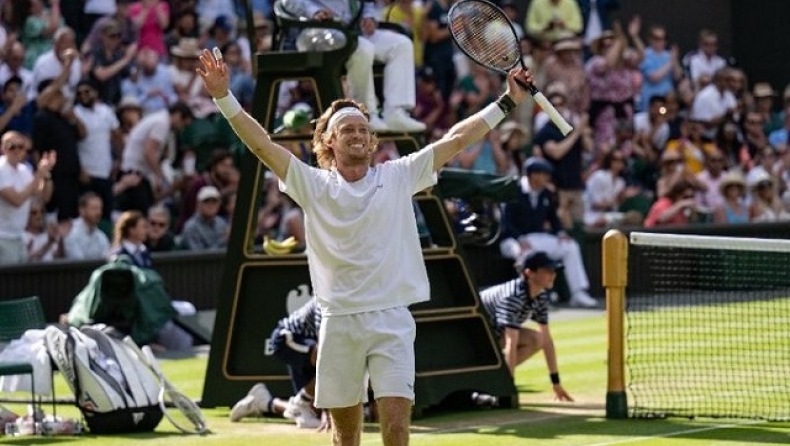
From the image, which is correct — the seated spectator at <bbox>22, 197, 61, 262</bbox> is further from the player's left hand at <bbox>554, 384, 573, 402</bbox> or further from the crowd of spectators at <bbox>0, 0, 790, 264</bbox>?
the player's left hand at <bbox>554, 384, 573, 402</bbox>

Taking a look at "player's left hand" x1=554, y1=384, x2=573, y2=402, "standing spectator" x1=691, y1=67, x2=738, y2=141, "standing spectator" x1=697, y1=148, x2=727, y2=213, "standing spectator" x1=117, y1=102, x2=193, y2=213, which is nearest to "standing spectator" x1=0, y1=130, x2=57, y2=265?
"standing spectator" x1=117, y1=102, x2=193, y2=213

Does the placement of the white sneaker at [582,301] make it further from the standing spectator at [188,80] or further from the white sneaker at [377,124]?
the white sneaker at [377,124]

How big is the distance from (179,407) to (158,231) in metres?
7.32

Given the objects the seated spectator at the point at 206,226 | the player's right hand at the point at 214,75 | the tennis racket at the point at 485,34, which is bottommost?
the seated spectator at the point at 206,226

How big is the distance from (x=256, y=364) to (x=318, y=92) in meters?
2.09

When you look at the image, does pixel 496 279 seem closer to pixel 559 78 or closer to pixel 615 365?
pixel 559 78

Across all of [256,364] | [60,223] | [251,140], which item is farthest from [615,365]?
[60,223]

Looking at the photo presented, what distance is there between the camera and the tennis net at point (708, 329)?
13320mm

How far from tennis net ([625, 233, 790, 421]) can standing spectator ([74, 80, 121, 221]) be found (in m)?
5.92

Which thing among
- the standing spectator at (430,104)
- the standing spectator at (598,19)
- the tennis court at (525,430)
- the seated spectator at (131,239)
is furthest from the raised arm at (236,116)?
the standing spectator at (598,19)

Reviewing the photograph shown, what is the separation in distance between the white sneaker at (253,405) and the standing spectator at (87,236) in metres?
6.04

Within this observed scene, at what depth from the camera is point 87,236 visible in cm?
1920

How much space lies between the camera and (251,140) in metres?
8.74

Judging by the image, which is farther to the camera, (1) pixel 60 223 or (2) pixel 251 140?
(1) pixel 60 223
